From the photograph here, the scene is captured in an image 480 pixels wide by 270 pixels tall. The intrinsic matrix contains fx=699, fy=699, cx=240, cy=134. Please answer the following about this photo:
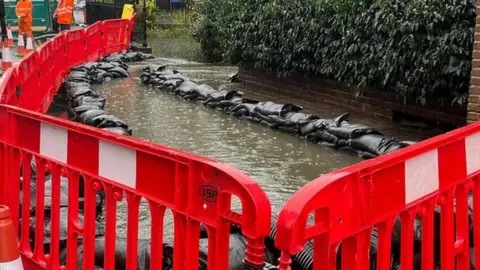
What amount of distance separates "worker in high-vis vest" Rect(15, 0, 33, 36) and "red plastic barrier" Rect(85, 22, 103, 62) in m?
4.21

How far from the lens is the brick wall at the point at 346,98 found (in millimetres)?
8635

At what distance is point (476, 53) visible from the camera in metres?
6.61

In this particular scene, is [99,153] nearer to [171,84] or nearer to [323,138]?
[323,138]

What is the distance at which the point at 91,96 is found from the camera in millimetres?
10586

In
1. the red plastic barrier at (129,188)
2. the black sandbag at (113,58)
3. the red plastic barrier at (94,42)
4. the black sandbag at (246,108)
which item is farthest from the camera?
the black sandbag at (113,58)

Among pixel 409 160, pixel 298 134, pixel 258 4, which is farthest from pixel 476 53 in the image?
pixel 258 4

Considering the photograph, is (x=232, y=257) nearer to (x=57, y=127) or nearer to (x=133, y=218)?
(x=133, y=218)

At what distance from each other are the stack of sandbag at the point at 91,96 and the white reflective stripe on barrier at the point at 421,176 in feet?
16.2

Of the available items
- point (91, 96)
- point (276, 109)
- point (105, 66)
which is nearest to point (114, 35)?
point (105, 66)

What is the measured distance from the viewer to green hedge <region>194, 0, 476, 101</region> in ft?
25.3

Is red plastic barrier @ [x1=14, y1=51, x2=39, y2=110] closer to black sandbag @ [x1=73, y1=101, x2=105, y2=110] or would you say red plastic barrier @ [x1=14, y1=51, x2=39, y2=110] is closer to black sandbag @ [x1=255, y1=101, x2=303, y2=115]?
black sandbag @ [x1=73, y1=101, x2=105, y2=110]

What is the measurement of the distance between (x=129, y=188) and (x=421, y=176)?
1256 millimetres

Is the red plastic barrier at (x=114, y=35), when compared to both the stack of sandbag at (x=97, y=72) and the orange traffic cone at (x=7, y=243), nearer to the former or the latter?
the stack of sandbag at (x=97, y=72)

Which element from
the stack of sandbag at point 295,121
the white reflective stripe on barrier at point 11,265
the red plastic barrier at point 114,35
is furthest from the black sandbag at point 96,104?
the red plastic barrier at point 114,35
